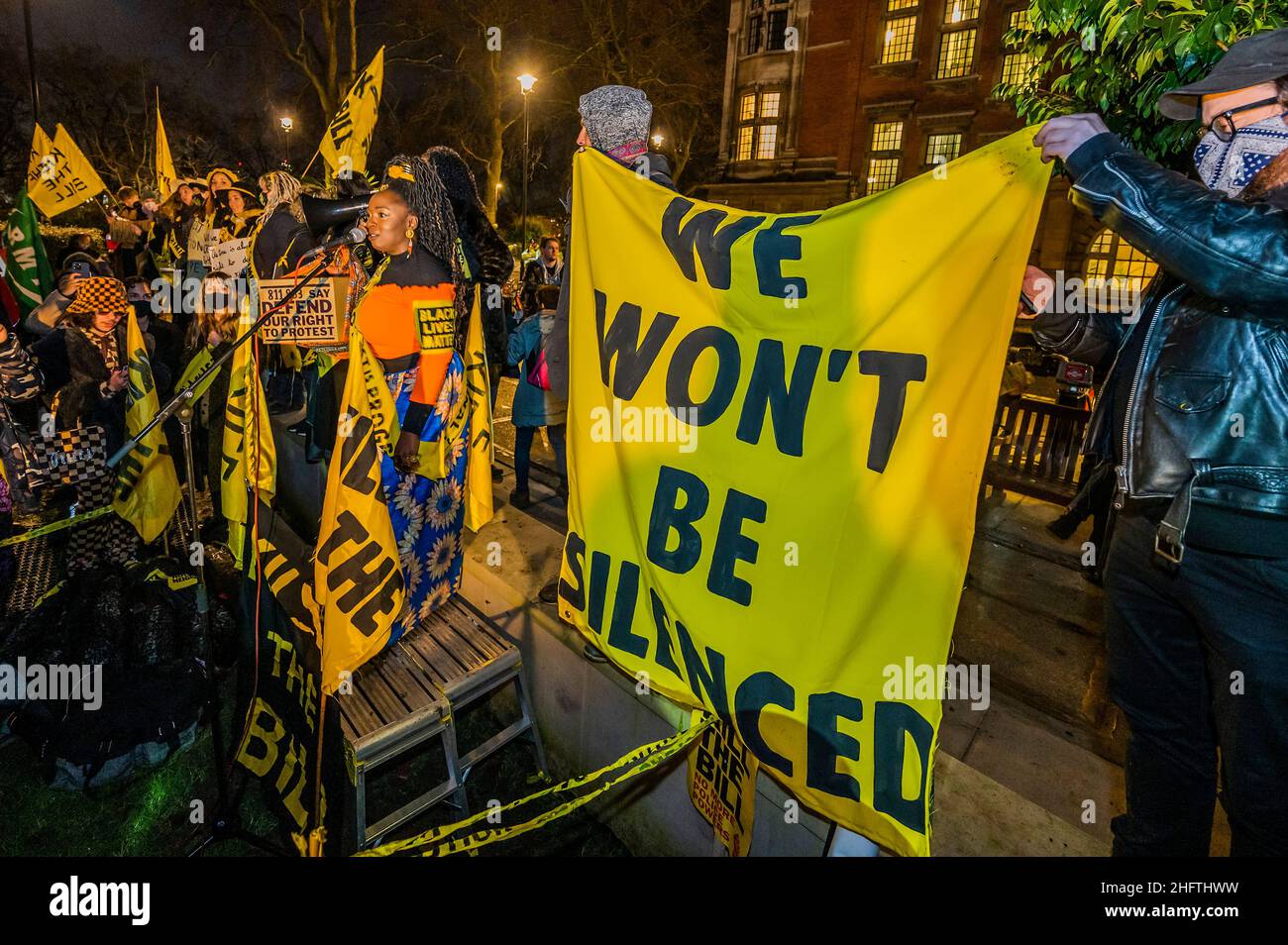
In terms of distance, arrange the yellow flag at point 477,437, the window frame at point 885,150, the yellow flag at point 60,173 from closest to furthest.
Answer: the yellow flag at point 477,437 → the yellow flag at point 60,173 → the window frame at point 885,150

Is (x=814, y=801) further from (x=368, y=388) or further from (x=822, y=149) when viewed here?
(x=822, y=149)

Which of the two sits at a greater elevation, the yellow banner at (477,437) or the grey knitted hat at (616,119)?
the grey knitted hat at (616,119)

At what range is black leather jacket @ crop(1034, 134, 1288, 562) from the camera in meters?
1.41

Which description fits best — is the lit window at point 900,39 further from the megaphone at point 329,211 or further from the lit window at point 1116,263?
the megaphone at point 329,211

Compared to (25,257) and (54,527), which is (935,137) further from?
(54,527)

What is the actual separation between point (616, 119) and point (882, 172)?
2213cm

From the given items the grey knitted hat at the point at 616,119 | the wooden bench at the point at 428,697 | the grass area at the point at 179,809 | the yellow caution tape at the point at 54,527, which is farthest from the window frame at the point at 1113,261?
the yellow caution tape at the point at 54,527

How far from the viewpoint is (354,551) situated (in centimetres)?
296

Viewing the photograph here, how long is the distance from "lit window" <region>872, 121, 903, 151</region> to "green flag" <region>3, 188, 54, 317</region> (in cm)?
2165

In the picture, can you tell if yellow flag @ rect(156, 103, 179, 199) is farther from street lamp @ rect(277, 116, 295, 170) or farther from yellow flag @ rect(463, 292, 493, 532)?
street lamp @ rect(277, 116, 295, 170)

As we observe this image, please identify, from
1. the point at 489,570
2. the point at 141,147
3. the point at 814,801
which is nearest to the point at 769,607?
the point at 814,801

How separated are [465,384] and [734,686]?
100 inches

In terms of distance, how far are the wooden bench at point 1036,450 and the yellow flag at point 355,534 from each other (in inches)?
159

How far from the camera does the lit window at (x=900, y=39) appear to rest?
67.1 feet
